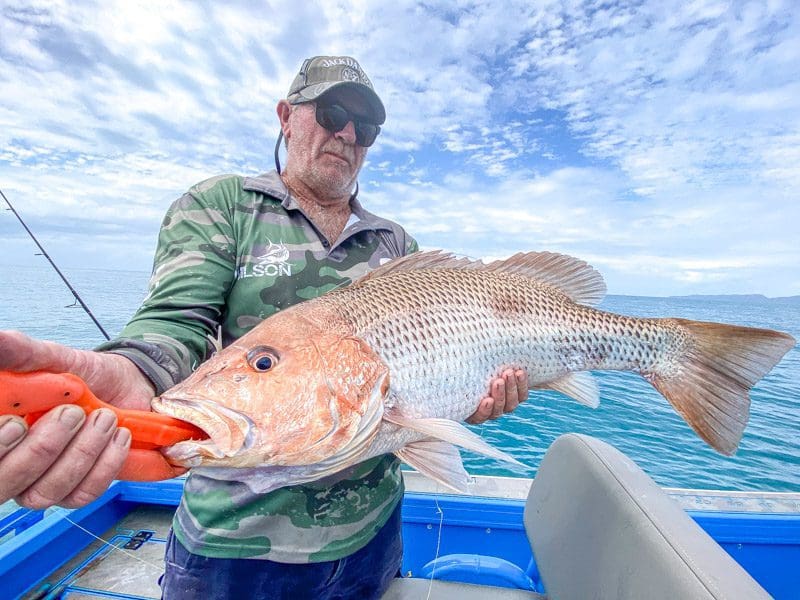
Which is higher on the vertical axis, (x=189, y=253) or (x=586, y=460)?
(x=189, y=253)

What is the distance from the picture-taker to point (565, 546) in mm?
1982

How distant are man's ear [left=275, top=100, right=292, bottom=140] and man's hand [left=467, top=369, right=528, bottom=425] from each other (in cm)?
178

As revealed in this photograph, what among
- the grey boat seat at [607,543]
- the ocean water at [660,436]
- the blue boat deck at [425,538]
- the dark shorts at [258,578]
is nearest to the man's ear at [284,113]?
the dark shorts at [258,578]

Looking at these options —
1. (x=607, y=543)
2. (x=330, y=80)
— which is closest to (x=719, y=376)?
(x=607, y=543)

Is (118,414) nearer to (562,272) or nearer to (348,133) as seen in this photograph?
(348,133)

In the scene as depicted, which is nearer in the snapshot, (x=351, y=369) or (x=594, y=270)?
(x=351, y=369)

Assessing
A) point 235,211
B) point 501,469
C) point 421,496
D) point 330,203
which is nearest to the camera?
point 235,211

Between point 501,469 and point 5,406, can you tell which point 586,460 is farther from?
point 501,469

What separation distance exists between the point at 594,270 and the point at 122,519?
423 cm

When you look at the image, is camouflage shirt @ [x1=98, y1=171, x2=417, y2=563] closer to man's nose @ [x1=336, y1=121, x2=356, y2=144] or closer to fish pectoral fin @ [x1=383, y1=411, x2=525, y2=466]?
man's nose @ [x1=336, y1=121, x2=356, y2=144]

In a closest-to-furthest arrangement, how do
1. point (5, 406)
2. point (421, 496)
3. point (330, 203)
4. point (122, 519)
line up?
point (5, 406)
point (330, 203)
point (421, 496)
point (122, 519)

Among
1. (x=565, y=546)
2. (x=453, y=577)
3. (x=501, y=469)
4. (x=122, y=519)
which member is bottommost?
(x=501, y=469)

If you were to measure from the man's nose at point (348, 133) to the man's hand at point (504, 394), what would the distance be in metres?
1.47

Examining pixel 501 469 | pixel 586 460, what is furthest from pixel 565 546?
pixel 501 469
